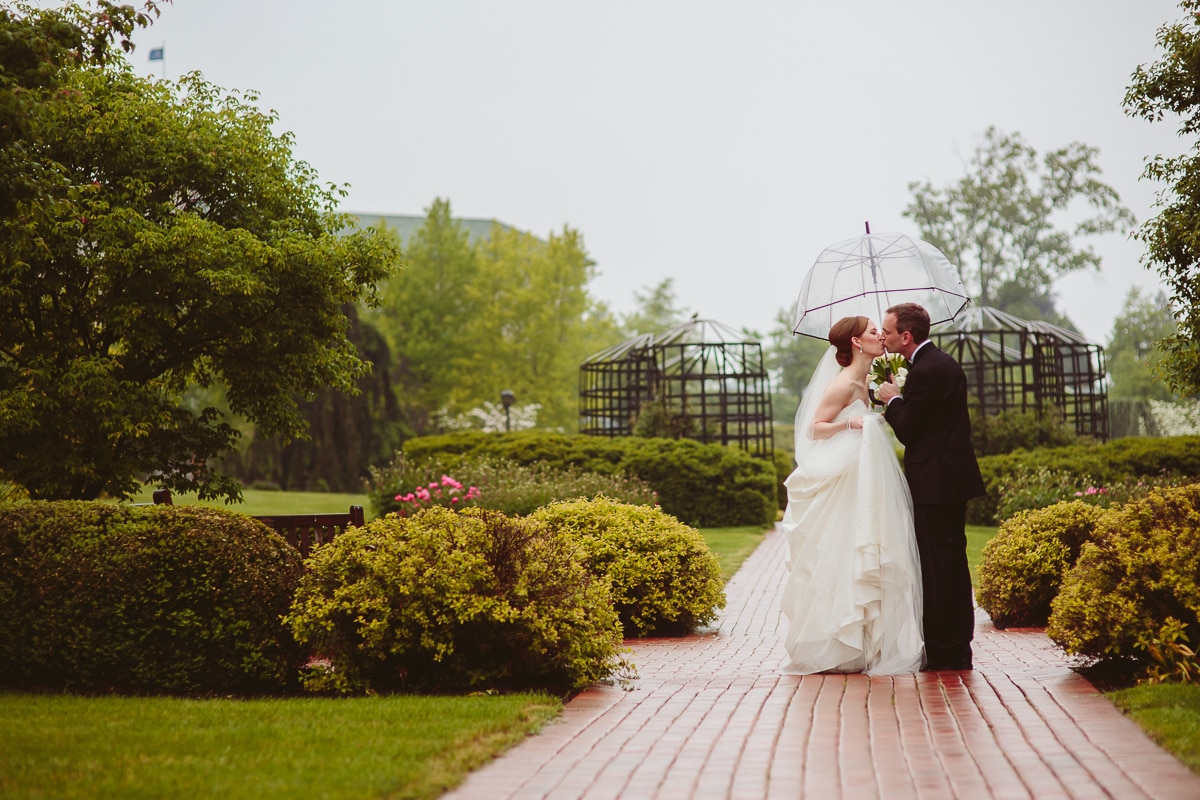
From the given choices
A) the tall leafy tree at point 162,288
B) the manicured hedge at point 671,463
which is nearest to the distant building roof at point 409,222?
the manicured hedge at point 671,463

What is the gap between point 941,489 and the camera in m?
7.07

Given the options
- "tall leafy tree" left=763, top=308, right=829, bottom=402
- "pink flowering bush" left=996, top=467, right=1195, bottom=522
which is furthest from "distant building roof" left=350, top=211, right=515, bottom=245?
"pink flowering bush" left=996, top=467, right=1195, bottom=522

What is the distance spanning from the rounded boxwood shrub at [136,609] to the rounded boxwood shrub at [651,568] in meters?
3.29

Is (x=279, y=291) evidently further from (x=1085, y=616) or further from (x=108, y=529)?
(x=1085, y=616)

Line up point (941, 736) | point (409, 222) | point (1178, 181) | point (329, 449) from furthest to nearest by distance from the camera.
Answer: point (409, 222) < point (329, 449) < point (1178, 181) < point (941, 736)

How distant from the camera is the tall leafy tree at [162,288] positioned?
37.9 feet

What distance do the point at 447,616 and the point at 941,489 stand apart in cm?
322

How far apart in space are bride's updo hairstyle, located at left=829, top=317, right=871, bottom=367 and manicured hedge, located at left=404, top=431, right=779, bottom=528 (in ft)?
53.5

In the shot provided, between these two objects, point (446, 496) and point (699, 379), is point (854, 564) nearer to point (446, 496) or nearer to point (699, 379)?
point (446, 496)

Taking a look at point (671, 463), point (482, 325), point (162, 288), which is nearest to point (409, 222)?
point (482, 325)

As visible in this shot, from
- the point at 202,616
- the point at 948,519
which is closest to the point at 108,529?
the point at 202,616

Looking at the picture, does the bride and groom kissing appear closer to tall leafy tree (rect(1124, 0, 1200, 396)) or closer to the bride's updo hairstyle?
the bride's updo hairstyle

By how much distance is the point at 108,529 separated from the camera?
7.11 meters

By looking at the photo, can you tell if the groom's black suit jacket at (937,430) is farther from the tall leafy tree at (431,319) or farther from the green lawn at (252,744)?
the tall leafy tree at (431,319)
